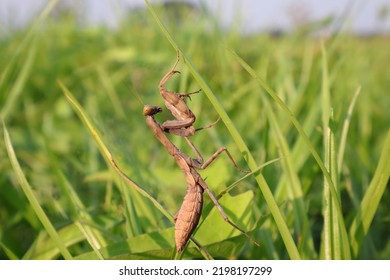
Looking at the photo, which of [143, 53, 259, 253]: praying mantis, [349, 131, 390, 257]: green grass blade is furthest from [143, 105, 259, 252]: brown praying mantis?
[349, 131, 390, 257]: green grass blade

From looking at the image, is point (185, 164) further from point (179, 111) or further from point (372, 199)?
point (372, 199)

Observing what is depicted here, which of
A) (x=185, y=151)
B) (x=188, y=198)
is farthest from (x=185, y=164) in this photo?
(x=185, y=151)

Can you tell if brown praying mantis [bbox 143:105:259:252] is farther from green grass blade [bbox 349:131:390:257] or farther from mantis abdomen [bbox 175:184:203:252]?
green grass blade [bbox 349:131:390:257]

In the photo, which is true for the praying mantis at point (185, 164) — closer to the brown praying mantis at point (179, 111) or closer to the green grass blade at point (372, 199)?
the brown praying mantis at point (179, 111)
